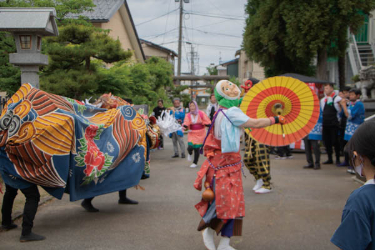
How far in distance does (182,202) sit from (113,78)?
5.40m

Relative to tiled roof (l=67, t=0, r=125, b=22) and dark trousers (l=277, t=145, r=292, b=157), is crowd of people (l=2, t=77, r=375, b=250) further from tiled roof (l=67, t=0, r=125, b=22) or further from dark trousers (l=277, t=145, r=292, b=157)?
tiled roof (l=67, t=0, r=125, b=22)

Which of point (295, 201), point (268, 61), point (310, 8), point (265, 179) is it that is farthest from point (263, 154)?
point (268, 61)

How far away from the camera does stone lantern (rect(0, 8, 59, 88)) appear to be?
6.96 metres

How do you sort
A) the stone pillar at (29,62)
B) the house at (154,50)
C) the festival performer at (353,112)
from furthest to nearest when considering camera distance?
the house at (154,50) < the festival performer at (353,112) < the stone pillar at (29,62)

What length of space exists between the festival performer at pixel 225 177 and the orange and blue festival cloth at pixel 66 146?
4.77 feet

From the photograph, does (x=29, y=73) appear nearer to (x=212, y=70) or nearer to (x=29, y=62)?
(x=29, y=62)

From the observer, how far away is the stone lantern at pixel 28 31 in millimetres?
6965

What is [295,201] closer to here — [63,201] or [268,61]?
[63,201]

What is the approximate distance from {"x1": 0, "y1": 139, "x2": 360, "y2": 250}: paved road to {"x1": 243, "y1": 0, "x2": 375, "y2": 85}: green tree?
24.0 feet

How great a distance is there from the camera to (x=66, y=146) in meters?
4.32

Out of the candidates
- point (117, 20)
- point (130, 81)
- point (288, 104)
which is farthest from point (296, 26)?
point (117, 20)

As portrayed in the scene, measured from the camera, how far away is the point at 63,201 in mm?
6312

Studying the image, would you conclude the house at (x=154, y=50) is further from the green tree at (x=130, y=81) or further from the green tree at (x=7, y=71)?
the green tree at (x=7, y=71)

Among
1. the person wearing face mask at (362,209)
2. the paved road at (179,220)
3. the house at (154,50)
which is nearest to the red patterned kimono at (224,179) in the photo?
the paved road at (179,220)
